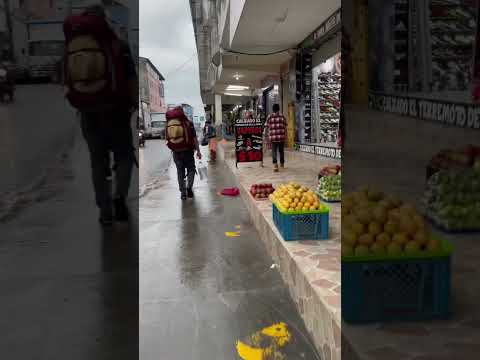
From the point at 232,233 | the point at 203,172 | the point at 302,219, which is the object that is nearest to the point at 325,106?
the point at 203,172

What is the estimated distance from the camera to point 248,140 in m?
10.3

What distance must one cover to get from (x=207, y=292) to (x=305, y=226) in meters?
1.12

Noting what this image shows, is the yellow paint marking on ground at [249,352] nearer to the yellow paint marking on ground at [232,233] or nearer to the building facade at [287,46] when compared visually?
the yellow paint marking on ground at [232,233]

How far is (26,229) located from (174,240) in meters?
4.06

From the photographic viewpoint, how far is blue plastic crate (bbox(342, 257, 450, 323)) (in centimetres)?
208

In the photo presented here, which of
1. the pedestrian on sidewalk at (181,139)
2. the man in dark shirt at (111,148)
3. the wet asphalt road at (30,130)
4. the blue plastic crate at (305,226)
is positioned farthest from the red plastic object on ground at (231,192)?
the wet asphalt road at (30,130)

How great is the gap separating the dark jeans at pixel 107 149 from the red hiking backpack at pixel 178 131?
19.7 ft

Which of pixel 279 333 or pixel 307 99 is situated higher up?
pixel 307 99

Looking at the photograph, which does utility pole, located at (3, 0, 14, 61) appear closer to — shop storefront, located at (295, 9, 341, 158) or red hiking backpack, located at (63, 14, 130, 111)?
red hiking backpack, located at (63, 14, 130, 111)

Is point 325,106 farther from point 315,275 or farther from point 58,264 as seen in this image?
point 58,264

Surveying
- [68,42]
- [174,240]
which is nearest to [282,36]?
[174,240]

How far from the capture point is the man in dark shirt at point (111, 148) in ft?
3.31

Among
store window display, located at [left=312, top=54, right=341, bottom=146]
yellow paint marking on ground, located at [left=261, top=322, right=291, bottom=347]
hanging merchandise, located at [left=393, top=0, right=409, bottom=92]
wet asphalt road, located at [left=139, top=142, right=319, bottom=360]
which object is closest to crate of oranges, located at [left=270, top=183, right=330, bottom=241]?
wet asphalt road, located at [left=139, top=142, right=319, bottom=360]

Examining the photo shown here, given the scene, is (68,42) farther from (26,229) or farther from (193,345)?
(193,345)
